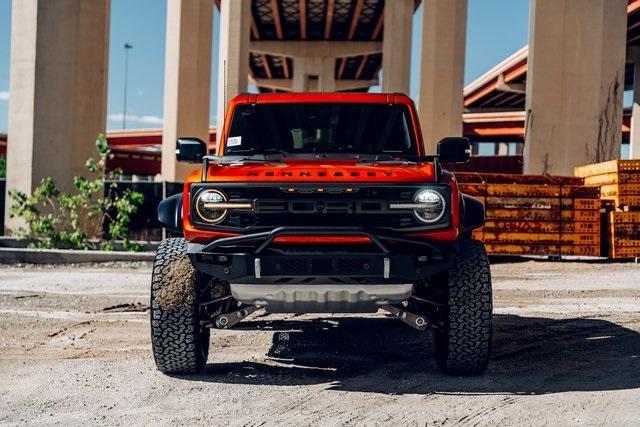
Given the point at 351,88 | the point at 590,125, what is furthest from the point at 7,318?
the point at 351,88

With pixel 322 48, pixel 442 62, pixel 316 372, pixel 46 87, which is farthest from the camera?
pixel 322 48

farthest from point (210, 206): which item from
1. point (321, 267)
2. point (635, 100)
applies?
point (635, 100)

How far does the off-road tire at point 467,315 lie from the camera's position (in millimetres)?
5902

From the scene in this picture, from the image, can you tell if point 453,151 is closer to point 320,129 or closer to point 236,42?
point 320,129

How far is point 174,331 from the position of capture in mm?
5898

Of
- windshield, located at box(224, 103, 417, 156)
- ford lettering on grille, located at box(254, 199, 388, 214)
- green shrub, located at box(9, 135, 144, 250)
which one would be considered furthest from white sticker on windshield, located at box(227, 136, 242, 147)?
green shrub, located at box(9, 135, 144, 250)

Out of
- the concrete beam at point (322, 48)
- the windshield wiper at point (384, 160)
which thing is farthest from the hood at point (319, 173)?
the concrete beam at point (322, 48)

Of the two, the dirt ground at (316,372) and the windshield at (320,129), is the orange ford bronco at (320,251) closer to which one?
the dirt ground at (316,372)

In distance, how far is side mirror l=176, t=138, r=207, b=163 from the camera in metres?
6.68

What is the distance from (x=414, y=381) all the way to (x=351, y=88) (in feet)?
250

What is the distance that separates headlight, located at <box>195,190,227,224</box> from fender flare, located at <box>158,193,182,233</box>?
44cm

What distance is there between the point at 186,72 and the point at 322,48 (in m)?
28.2

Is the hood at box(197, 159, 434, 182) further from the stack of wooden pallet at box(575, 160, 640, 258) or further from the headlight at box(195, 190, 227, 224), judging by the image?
the stack of wooden pallet at box(575, 160, 640, 258)

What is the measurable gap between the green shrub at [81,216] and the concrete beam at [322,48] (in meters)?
42.7
